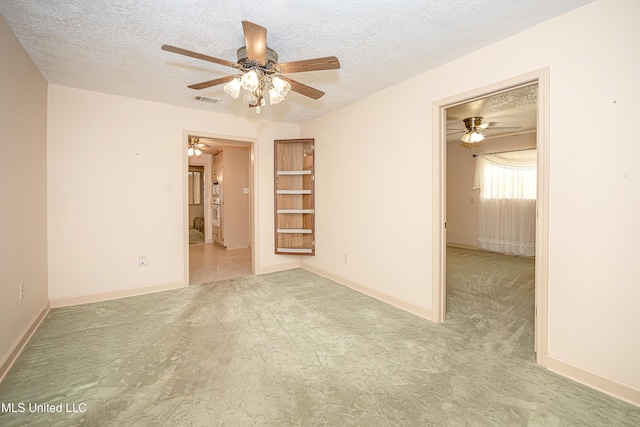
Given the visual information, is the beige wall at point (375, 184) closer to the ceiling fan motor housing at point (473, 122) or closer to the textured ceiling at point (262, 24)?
the textured ceiling at point (262, 24)

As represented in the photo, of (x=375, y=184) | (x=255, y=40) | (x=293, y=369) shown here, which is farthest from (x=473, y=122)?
(x=293, y=369)

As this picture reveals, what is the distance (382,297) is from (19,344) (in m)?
3.38

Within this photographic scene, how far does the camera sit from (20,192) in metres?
2.33

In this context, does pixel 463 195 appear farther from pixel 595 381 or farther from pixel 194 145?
pixel 194 145

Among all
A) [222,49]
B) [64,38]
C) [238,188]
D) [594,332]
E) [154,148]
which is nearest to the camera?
[594,332]

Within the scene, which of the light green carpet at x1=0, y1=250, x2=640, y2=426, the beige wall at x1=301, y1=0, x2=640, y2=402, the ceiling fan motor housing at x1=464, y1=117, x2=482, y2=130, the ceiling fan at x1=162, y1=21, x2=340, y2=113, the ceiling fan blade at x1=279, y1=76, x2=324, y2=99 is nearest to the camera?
the light green carpet at x1=0, y1=250, x2=640, y2=426

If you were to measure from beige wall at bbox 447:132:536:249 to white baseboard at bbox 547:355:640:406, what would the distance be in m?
5.19

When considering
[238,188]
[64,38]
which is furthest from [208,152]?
[64,38]

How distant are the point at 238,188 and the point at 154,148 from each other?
3188mm

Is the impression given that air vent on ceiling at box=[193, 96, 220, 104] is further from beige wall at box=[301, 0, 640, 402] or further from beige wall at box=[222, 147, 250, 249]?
beige wall at box=[222, 147, 250, 249]

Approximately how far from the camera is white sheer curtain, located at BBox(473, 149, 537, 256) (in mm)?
5668

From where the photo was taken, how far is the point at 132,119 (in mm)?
3543

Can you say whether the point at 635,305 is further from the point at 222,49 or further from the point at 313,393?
the point at 222,49

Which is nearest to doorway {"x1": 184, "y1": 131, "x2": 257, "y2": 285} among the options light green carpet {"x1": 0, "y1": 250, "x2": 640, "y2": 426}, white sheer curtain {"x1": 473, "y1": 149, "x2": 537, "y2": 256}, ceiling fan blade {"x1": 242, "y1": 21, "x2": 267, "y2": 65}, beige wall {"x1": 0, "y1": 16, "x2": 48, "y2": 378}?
light green carpet {"x1": 0, "y1": 250, "x2": 640, "y2": 426}
